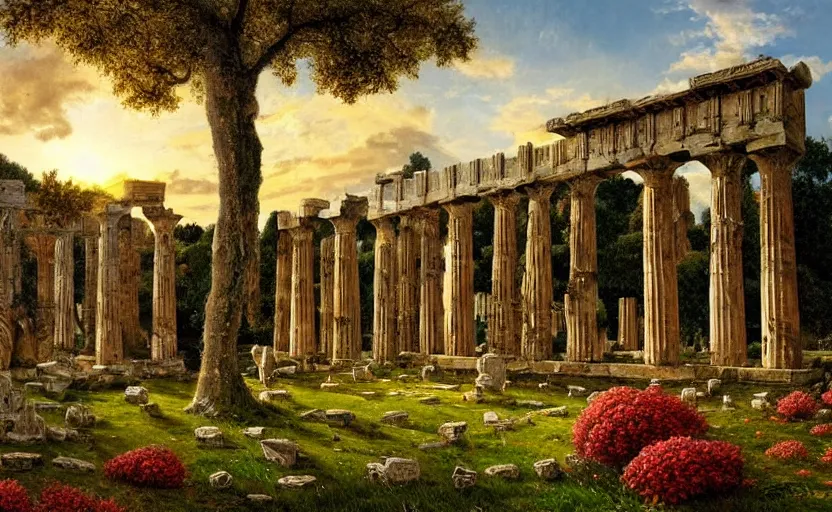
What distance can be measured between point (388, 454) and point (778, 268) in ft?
40.6

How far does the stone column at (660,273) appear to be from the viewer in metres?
25.0

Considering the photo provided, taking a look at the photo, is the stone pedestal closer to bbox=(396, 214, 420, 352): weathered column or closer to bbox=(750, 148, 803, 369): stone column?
bbox=(396, 214, 420, 352): weathered column

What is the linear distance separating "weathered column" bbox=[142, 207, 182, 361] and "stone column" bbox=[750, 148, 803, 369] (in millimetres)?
23034

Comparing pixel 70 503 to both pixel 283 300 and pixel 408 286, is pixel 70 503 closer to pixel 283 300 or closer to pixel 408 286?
pixel 408 286

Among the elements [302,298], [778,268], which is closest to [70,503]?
[778,268]

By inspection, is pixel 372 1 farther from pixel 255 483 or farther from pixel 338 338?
pixel 338 338

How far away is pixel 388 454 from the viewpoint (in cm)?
1591

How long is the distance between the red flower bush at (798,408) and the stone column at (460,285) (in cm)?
1533

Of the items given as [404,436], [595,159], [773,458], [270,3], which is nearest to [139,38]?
[270,3]

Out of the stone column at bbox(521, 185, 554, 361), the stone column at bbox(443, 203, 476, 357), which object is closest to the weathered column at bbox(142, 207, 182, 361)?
the stone column at bbox(443, 203, 476, 357)

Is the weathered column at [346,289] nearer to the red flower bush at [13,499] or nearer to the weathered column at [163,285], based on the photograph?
the weathered column at [163,285]

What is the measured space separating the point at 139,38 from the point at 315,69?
15.1 ft

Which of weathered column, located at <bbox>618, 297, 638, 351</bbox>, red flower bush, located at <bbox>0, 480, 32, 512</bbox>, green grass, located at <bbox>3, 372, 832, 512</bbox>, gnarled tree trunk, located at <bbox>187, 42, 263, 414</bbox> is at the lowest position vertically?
green grass, located at <bbox>3, 372, 832, 512</bbox>

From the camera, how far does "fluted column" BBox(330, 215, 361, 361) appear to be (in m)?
37.1
